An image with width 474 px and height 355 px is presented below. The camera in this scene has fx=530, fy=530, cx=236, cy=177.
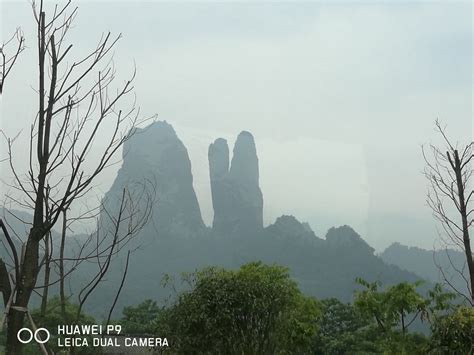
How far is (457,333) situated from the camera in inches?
176

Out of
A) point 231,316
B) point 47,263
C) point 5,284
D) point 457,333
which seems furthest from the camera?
point 231,316

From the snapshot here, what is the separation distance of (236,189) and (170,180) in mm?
5464

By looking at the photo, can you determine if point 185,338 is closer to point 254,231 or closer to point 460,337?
point 460,337

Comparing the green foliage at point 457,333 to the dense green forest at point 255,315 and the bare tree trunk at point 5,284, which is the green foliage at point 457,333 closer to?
the dense green forest at point 255,315

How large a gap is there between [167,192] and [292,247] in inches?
500

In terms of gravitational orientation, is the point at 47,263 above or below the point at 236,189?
below

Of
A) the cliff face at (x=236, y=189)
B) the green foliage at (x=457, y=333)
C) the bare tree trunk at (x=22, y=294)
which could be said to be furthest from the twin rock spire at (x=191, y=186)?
the bare tree trunk at (x=22, y=294)

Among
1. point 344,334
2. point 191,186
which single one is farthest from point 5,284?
point 191,186

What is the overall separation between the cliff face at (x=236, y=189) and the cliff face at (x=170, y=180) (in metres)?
1.92

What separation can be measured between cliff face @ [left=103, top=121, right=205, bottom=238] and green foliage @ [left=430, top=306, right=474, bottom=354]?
107ft

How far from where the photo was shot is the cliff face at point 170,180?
127 ft

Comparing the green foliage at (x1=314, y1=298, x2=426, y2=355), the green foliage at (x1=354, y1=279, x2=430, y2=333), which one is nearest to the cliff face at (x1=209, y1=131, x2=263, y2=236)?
the green foliage at (x1=314, y1=298, x2=426, y2=355)

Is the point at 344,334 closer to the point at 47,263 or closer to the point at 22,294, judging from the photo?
the point at 47,263

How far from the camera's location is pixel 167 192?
42906 millimetres
